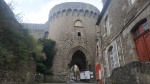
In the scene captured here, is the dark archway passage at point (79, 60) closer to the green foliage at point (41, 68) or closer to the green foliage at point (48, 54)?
the green foliage at point (48, 54)

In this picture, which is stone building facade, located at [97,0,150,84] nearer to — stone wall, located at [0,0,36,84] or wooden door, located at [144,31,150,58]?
wooden door, located at [144,31,150,58]

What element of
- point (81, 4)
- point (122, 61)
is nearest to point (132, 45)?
point (122, 61)

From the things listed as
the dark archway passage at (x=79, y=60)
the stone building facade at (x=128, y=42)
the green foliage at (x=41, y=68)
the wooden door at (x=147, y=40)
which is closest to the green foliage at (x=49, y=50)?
the green foliage at (x=41, y=68)

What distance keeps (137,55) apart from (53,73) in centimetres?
1384

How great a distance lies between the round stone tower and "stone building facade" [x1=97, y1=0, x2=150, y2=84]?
9.30 m

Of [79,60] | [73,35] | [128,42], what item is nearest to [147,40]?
[128,42]

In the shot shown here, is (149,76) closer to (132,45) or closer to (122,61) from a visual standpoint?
(132,45)

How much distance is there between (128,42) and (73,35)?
1413cm

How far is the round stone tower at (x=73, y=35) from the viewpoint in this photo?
2055 cm

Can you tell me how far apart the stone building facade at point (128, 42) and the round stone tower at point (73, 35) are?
9301 mm

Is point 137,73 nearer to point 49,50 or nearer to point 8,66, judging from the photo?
point 8,66

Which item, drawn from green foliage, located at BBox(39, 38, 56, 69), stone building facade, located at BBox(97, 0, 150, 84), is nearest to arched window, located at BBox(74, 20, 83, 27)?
green foliage, located at BBox(39, 38, 56, 69)

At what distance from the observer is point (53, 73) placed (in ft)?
64.7

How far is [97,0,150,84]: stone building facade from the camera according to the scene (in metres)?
4.68
